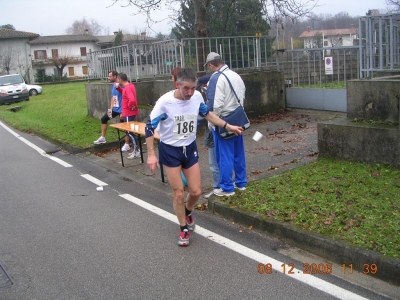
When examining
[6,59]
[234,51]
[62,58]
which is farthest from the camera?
[62,58]

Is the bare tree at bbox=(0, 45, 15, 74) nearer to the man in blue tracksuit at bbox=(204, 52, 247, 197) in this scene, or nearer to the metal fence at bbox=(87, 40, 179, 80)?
the metal fence at bbox=(87, 40, 179, 80)

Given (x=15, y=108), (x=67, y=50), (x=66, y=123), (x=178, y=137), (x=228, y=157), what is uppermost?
(x=67, y=50)

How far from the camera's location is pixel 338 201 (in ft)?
19.7

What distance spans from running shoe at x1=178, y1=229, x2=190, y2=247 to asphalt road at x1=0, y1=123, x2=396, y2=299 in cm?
7

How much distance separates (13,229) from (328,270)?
4.11 meters

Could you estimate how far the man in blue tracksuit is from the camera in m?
6.57

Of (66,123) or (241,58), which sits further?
(66,123)

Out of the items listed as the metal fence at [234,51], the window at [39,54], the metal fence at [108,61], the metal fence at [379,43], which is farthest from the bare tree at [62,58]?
the metal fence at [379,43]

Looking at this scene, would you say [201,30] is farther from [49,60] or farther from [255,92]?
[49,60]

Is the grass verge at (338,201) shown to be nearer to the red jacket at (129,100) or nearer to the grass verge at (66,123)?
the red jacket at (129,100)

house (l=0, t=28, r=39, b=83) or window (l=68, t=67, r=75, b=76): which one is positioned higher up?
house (l=0, t=28, r=39, b=83)

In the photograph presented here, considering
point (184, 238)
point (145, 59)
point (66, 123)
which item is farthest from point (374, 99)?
point (66, 123)

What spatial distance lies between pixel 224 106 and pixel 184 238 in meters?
2.16

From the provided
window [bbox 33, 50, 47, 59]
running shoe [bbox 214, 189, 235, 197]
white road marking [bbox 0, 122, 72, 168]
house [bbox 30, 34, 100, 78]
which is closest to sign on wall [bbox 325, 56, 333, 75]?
white road marking [bbox 0, 122, 72, 168]
